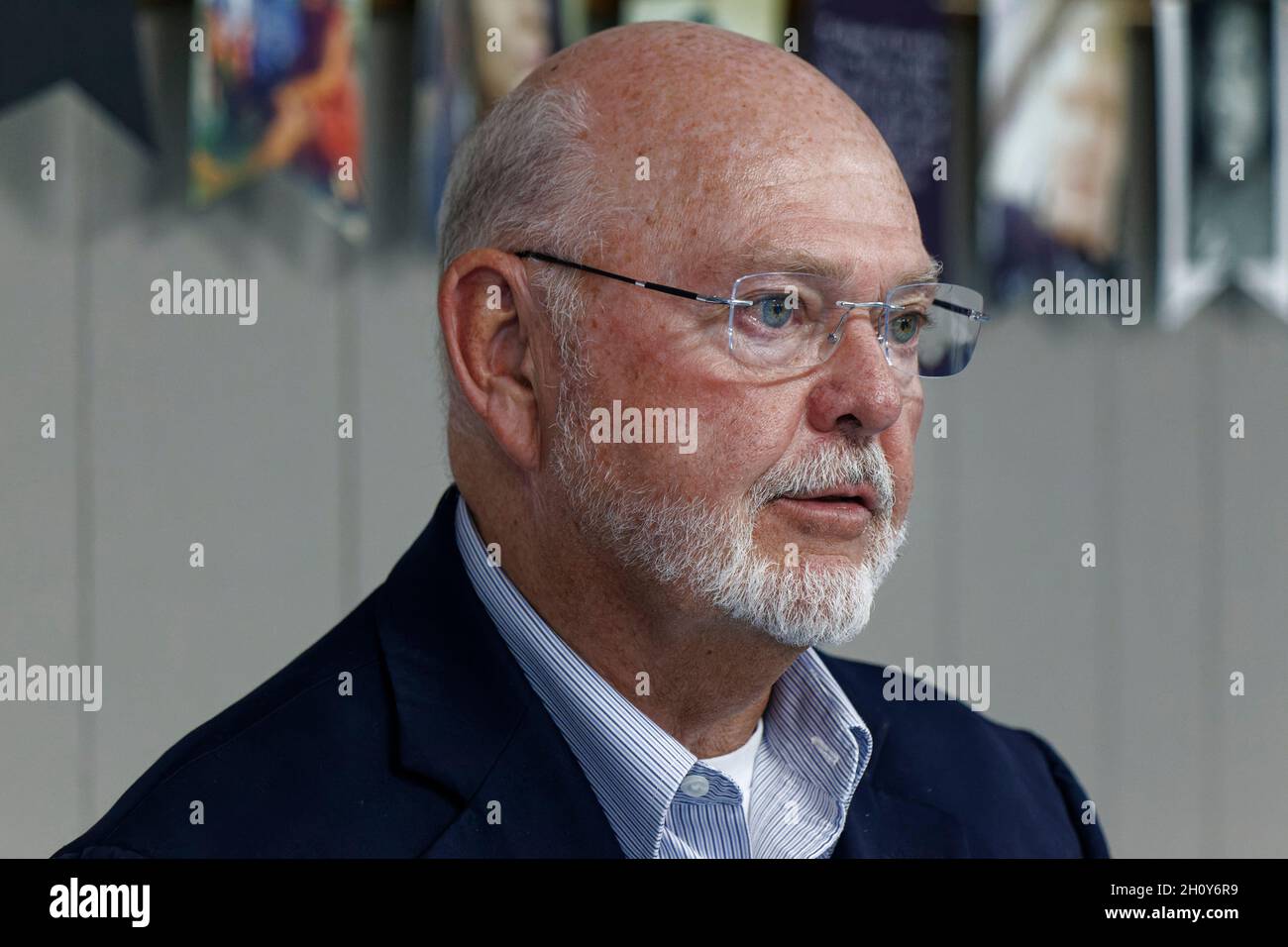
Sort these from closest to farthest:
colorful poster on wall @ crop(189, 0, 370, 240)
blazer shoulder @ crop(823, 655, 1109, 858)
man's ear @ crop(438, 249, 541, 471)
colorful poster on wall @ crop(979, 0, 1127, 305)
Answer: man's ear @ crop(438, 249, 541, 471) < blazer shoulder @ crop(823, 655, 1109, 858) < colorful poster on wall @ crop(189, 0, 370, 240) < colorful poster on wall @ crop(979, 0, 1127, 305)

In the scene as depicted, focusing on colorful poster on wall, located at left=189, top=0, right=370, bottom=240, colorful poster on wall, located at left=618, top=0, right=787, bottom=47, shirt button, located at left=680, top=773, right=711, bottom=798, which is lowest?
shirt button, located at left=680, top=773, right=711, bottom=798

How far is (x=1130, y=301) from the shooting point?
293 centimetres

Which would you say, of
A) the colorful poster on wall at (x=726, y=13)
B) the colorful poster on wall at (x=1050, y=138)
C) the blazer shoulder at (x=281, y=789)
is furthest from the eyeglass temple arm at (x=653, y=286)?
the colorful poster on wall at (x=1050, y=138)

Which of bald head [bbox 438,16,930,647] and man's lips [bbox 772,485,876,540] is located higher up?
bald head [bbox 438,16,930,647]

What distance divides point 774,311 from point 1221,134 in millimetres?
1968

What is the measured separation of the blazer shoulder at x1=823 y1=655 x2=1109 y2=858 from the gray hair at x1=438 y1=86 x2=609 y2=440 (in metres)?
0.54

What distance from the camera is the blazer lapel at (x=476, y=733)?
123 cm

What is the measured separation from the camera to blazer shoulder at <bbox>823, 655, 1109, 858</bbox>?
1.49 meters

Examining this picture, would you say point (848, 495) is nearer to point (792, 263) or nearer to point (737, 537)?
point (737, 537)

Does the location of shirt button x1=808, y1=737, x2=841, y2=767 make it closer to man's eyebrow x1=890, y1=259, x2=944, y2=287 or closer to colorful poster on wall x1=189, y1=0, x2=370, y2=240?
man's eyebrow x1=890, y1=259, x2=944, y2=287

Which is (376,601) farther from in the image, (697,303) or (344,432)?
(344,432)

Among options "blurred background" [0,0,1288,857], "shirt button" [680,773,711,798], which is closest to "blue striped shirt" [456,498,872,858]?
"shirt button" [680,773,711,798]

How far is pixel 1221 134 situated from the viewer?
286cm

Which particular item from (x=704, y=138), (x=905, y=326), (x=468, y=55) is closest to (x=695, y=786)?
(x=905, y=326)
